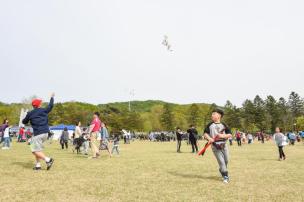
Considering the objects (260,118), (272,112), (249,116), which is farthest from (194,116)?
(272,112)

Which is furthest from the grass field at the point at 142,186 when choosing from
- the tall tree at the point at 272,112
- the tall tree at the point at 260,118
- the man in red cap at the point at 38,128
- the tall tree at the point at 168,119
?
the tall tree at the point at 272,112

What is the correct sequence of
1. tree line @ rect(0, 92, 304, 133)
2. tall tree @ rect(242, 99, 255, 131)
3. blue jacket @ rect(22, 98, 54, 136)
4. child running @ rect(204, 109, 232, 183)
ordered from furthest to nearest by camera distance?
tall tree @ rect(242, 99, 255, 131) < tree line @ rect(0, 92, 304, 133) < blue jacket @ rect(22, 98, 54, 136) < child running @ rect(204, 109, 232, 183)

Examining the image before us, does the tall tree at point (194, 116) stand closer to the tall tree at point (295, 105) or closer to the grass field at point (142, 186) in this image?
the tall tree at point (295, 105)

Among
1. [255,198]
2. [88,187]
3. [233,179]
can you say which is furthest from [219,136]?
[88,187]

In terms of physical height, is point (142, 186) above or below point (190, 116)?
below

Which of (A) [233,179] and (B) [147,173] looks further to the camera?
(B) [147,173]

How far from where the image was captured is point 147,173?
10602mm

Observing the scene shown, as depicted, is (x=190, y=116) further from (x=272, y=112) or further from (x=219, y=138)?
(x=219, y=138)

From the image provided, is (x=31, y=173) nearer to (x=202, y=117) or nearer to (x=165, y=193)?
(x=165, y=193)

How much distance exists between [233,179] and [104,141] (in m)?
10.9

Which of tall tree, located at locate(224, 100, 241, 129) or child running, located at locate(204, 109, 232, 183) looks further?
tall tree, located at locate(224, 100, 241, 129)

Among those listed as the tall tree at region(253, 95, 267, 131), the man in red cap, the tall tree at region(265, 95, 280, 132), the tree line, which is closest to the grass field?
the man in red cap

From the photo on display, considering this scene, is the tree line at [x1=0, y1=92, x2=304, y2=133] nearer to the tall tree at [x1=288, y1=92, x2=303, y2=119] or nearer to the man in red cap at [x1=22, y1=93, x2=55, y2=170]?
the tall tree at [x1=288, y1=92, x2=303, y2=119]

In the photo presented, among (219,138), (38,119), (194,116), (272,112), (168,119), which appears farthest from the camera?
→ (272,112)
